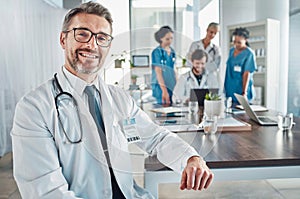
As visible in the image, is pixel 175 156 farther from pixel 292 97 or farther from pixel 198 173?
pixel 292 97

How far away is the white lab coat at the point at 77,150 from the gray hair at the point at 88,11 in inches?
6.8

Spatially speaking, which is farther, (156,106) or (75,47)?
(156,106)

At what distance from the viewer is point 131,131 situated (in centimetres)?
114

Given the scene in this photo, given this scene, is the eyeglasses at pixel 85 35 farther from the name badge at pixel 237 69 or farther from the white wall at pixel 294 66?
the white wall at pixel 294 66

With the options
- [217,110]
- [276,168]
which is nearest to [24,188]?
[276,168]

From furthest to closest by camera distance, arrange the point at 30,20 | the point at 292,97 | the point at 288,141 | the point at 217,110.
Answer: the point at 292,97
the point at 30,20
the point at 217,110
the point at 288,141

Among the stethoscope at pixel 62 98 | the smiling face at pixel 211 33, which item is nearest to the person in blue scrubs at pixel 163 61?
the stethoscope at pixel 62 98

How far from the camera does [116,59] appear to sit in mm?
1105

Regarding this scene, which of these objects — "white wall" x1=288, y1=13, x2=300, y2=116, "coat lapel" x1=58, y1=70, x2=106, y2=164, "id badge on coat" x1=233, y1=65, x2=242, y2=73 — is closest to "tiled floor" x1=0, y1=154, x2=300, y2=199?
"coat lapel" x1=58, y1=70, x2=106, y2=164

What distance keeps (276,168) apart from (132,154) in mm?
508

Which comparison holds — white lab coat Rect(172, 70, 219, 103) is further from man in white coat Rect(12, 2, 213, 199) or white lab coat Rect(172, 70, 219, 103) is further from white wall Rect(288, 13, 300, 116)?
white wall Rect(288, 13, 300, 116)

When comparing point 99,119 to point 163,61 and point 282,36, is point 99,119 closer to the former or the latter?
point 163,61

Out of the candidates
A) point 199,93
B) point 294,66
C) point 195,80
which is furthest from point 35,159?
point 294,66

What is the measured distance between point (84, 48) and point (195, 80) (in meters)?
1.29
